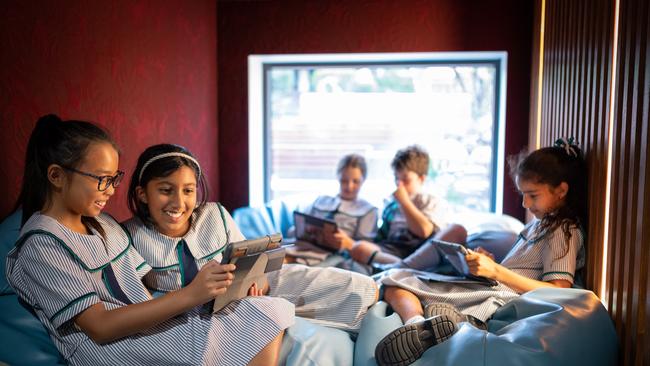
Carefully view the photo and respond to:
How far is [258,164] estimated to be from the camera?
453 centimetres

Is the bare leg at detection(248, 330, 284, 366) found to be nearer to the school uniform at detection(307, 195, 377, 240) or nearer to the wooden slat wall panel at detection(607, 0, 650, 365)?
the wooden slat wall panel at detection(607, 0, 650, 365)

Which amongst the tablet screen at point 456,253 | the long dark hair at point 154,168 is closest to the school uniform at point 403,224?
the tablet screen at point 456,253

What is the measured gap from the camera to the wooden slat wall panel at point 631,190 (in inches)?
67.7

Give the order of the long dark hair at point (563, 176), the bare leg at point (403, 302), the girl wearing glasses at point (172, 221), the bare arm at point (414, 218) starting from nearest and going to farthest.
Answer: the girl wearing glasses at point (172, 221), the bare leg at point (403, 302), the long dark hair at point (563, 176), the bare arm at point (414, 218)

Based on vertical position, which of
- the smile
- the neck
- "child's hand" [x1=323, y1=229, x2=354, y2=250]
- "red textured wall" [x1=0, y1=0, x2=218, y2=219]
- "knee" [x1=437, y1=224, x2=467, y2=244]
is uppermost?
"red textured wall" [x1=0, y1=0, x2=218, y2=219]

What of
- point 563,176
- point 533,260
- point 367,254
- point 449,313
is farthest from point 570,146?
point 367,254

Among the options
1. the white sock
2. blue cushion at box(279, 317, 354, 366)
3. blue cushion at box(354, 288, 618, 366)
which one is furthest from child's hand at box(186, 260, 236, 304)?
the white sock

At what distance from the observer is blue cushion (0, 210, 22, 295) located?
6.02 ft

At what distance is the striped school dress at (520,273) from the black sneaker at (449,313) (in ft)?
0.08

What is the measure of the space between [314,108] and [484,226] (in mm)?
1732

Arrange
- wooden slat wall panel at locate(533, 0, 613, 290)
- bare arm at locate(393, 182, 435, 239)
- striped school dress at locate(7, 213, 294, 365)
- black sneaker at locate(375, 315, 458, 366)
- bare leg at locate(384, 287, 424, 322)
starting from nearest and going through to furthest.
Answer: striped school dress at locate(7, 213, 294, 365), black sneaker at locate(375, 315, 458, 366), wooden slat wall panel at locate(533, 0, 613, 290), bare leg at locate(384, 287, 424, 322), bare arm at locate(393, 182, 435, 239)

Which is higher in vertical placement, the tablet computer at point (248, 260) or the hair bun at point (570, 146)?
the hair bun at point (570, 146)

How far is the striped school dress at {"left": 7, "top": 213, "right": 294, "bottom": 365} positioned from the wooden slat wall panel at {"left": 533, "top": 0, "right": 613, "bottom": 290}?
3.92ft

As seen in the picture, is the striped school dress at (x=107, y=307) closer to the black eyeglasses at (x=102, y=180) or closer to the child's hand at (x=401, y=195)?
the black eyeglasses at (x=102, y=180)
